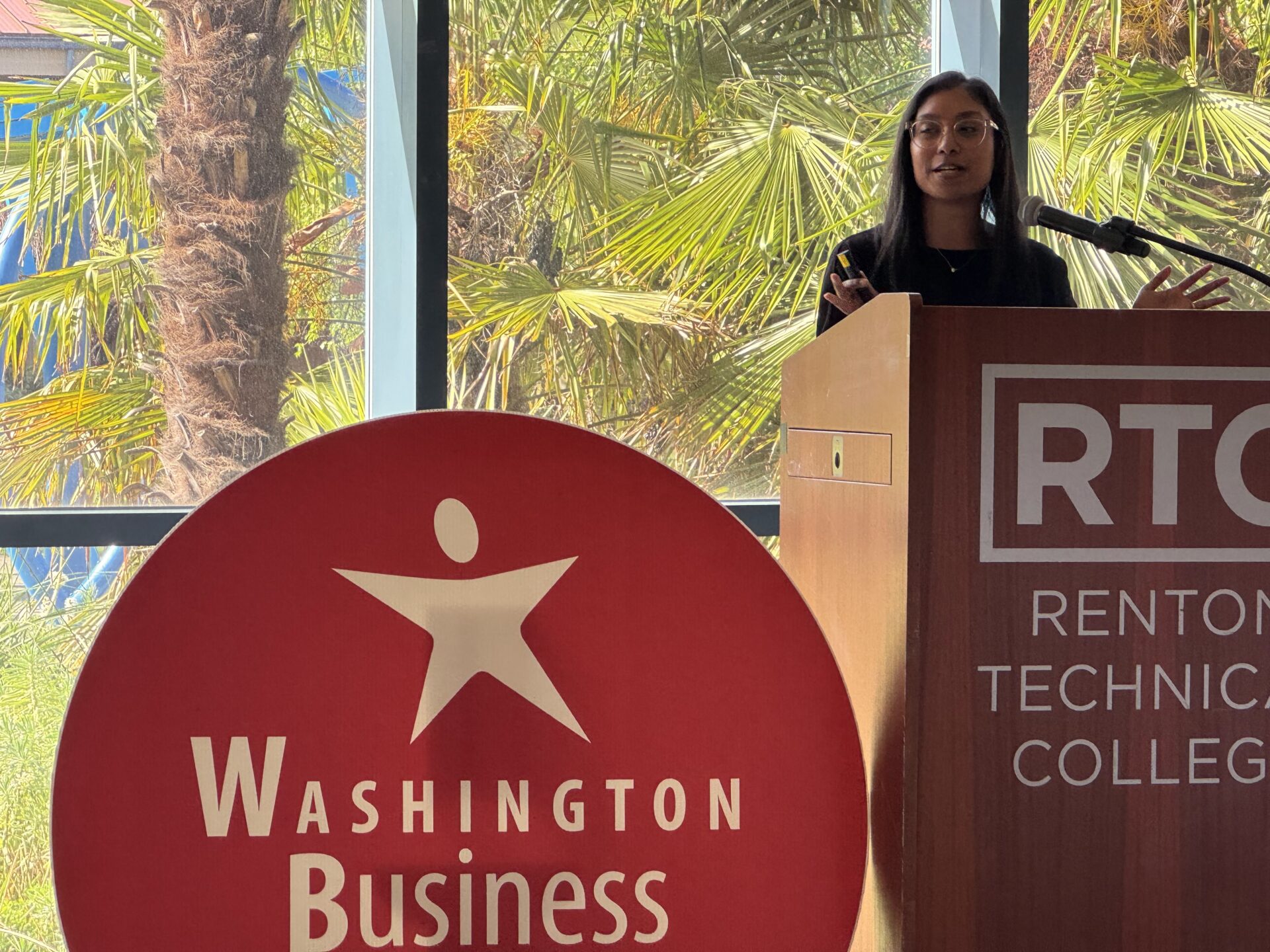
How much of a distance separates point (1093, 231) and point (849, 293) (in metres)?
0.27

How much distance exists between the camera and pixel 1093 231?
0.86 meters

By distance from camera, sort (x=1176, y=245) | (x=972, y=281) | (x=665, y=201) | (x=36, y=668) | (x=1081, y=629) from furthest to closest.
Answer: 1. (x=665, y=201)
2. (x=36, y=668)
3. (x=972, y=281)
4. (x=1176, y=245)
5. (x=1081, y=629)

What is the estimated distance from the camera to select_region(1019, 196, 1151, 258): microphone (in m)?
0.86

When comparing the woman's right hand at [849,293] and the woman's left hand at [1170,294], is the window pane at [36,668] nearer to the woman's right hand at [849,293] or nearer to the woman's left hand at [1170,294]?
the woman's right hand at [849,293]

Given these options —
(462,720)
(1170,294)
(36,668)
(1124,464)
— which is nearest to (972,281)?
(1170,294)

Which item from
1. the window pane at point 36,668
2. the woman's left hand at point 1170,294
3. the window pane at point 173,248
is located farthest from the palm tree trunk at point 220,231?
the woman's left hand at point 1170,294

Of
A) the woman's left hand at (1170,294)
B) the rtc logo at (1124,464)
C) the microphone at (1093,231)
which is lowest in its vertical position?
the rtc logo at (1124,464)

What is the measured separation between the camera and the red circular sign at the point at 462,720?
70 centimetres

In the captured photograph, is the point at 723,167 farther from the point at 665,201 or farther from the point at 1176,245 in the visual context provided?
the point at 1176,245

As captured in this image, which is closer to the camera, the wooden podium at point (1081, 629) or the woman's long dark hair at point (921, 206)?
the wooden podium at point (1081, 629)

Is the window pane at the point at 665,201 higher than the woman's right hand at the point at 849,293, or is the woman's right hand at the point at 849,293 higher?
the window pane at the point at 665,201

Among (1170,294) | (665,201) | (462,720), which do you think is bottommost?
(462,720)

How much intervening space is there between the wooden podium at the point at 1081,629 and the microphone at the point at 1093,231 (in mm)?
191

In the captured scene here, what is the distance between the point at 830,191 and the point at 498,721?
1953 millimetres
